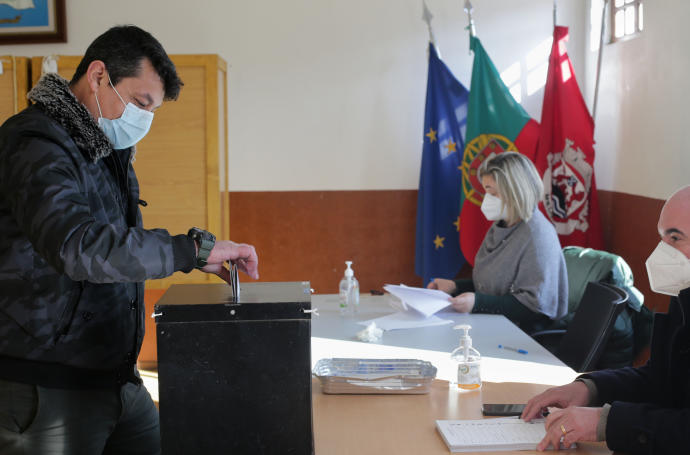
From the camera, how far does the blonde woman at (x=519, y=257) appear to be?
2939mm

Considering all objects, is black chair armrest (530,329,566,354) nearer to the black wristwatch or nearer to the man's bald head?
the man's bald head

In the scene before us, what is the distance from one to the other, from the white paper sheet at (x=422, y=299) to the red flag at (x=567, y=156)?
1.57 meters

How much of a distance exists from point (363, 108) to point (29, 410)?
325cm

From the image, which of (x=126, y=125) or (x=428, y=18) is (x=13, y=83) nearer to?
(x=428, y=18)

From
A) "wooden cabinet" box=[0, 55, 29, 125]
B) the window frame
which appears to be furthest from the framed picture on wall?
the window frame

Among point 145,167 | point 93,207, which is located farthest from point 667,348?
point 145,167

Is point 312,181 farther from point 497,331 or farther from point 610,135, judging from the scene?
point 497,331

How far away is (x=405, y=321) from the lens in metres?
2.63

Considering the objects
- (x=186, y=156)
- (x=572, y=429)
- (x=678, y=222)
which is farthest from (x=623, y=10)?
(x=572, y=429)

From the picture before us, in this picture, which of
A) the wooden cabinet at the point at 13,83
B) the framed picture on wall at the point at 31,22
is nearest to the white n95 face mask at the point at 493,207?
the wooden cabinet at the point at 13,83

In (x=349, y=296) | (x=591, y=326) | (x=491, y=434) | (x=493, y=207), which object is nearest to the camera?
(x=491, y=434)

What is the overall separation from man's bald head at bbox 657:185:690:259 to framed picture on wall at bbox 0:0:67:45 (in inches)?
152

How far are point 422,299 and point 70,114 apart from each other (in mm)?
1552

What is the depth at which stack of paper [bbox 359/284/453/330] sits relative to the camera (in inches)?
102
